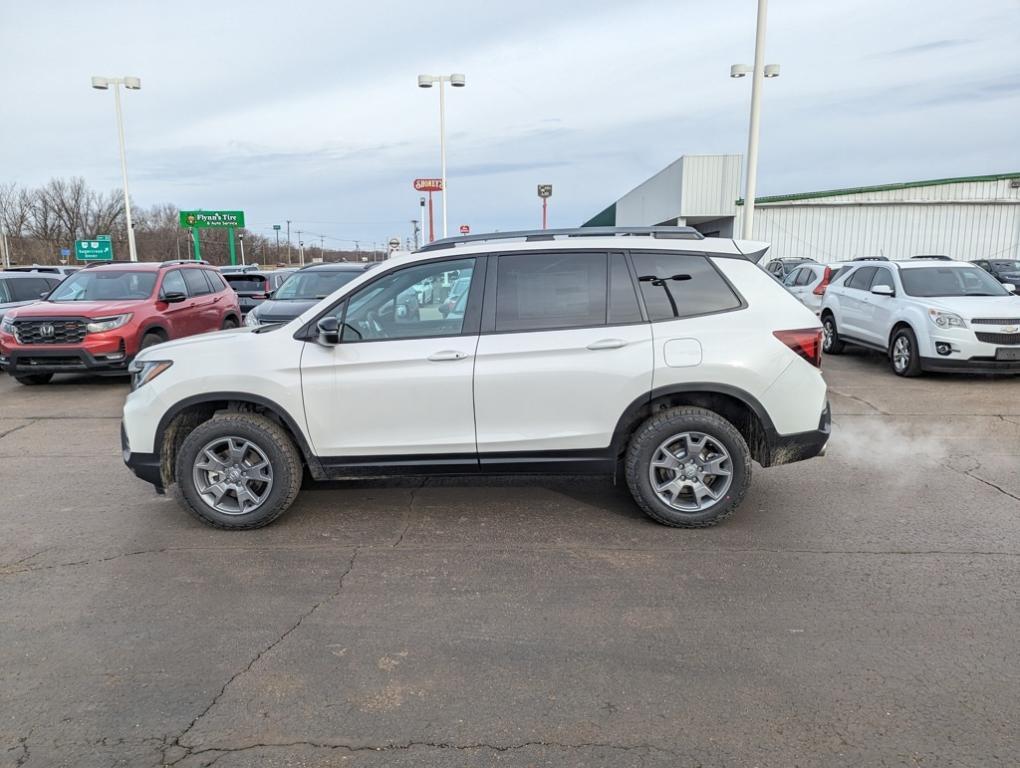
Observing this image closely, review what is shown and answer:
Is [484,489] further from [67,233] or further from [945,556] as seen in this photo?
[67,233]

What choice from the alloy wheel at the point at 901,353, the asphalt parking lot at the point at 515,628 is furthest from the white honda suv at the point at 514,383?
the alloy wheel at the point at 901,353

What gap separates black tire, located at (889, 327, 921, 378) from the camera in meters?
10.1

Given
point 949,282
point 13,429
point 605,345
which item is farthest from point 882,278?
point 13,429

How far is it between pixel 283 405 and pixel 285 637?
161 cm

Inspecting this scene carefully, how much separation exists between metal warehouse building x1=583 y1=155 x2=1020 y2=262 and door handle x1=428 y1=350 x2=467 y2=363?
90.8 feet

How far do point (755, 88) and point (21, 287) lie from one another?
1599 cm

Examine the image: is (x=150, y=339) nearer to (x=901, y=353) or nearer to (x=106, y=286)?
(x=106, y=286)

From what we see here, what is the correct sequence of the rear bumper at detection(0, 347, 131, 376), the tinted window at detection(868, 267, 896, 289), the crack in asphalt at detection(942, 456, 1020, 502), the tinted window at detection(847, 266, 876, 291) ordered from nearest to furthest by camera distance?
the crack in asphalt at detection(942, 456, 1020, 502) < the rear bumper at detection(0, 347, 131, 376) < the tinted window at detection(868, 267, 896, 289) < the tinted window at detection(847, 266, 876, 291)

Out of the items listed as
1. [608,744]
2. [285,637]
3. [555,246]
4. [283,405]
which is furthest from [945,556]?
[283,405]

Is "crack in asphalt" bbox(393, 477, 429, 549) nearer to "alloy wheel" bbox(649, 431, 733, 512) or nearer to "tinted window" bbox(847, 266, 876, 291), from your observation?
"alloy wheel" bbox(649, 431, 733, 512)

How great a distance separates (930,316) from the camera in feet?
32.2

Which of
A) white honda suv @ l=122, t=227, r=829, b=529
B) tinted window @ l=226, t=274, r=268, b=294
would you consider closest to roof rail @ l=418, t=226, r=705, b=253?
white honda suv @ l=122, t=227, r=829, b=529

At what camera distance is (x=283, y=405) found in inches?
179

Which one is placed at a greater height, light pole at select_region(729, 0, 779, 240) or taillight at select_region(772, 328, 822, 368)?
light pole at select_region(729, 0, 779, 240)
